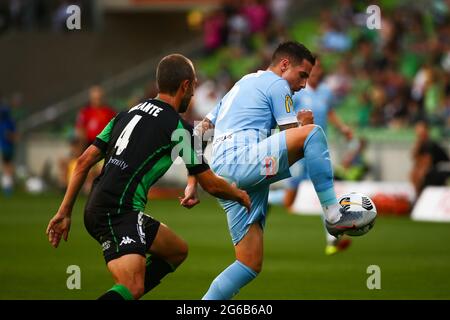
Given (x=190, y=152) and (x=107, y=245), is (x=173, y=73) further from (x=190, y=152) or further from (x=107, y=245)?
(x=107, y=245)

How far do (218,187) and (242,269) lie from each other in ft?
3.85

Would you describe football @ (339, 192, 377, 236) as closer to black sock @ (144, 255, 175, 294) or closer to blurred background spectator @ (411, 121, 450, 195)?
black sock @ (144, 255, 175, 294)

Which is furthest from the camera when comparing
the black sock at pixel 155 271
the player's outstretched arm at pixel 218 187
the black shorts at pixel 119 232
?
the black sock at pixel 155 271

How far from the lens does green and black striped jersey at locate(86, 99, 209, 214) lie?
7961 mm

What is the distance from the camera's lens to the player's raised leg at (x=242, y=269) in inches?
350

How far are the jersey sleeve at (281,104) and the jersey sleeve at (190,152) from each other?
3.63ft

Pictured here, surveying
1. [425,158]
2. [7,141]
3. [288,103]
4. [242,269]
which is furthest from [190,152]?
[7,141]

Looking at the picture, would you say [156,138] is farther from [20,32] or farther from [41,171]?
[20,32]

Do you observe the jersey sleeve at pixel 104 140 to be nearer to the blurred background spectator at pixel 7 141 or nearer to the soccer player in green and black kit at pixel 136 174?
the soccer player in green and black kit at pixel 136 174

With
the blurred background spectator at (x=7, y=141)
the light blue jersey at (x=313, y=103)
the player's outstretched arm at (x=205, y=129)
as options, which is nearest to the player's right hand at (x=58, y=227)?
the player's outstretched arm at (x=205, y=129)

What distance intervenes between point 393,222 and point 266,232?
2.99 m

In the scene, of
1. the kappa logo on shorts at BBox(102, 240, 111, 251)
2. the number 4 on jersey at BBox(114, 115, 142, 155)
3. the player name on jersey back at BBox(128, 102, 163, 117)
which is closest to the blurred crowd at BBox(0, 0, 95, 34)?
the player name on jersey back at BBox(128, 102, 163, 117)
